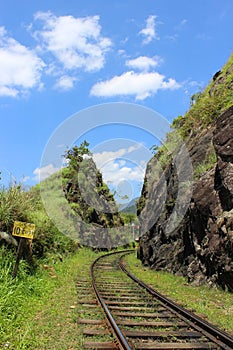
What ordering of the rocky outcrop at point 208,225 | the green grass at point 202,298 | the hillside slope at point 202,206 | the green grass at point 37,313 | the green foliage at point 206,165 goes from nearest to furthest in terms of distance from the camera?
1. the green grass at point 37,313
2. the green grass at point 202,298
3. the rocky outcrop at point 208,225
4. the hillside slope at point 202,206
5. the green foliage at point 206,165

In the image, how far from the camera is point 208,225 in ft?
36.1

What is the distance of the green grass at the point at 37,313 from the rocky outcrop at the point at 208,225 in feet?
14.2

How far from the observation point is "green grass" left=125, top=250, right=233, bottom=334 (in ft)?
22.4

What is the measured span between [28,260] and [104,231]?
24726 millimetres

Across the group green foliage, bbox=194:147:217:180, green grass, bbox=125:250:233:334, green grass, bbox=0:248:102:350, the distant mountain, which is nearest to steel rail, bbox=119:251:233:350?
green grass, bbox=125:250:233:334

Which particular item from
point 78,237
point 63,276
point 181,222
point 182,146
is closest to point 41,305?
point 63,276

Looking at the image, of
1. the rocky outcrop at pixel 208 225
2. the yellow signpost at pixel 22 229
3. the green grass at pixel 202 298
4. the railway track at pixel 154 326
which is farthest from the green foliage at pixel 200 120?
the yellow signpost at pixel 22 229

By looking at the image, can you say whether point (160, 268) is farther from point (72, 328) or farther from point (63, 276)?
point (72, 328)

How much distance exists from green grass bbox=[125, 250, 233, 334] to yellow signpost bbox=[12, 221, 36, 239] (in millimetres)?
4244

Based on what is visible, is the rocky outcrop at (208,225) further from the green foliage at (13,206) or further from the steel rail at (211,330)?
→ the green foliage at (13,206)

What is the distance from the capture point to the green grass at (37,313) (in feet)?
17.6

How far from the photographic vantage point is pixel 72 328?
19.8ft

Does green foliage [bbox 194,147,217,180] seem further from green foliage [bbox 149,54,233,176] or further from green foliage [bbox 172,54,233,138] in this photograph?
green foliage [bbox 172,54,233,138]

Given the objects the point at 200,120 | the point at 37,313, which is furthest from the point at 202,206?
the point at 200,120
